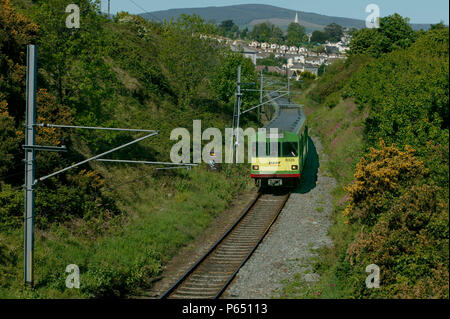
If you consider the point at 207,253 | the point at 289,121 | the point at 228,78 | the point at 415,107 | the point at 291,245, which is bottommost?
the point at 207,253

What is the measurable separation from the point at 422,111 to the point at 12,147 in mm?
14830

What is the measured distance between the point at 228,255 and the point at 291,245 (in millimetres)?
2364

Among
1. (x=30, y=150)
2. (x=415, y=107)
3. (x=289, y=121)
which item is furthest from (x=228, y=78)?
(x=30, y=150)

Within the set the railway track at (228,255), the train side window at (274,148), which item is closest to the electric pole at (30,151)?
the railway track at (228,255)

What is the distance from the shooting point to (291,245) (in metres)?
17.4

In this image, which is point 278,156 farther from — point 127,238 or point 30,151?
point 30,151

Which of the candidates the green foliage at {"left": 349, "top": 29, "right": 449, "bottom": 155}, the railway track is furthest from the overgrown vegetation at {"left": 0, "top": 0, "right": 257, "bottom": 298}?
the green foliage at {"left": 349, "top": 29, "right": 449, "bottom": 155}

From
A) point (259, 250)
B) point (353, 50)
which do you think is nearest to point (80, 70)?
point (259, 250)

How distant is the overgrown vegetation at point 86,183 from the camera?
1477 centimetres

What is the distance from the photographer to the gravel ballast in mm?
14430

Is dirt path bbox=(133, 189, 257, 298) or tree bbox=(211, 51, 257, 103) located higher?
tree bbox=(211, 51, 257, 103)

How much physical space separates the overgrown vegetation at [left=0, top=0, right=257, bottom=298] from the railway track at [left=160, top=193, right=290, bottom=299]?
1304 millimetres

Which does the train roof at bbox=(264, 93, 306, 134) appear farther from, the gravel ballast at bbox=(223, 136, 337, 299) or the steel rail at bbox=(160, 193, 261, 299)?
the steel rail at bbox=(160, 193, 261, 299)
